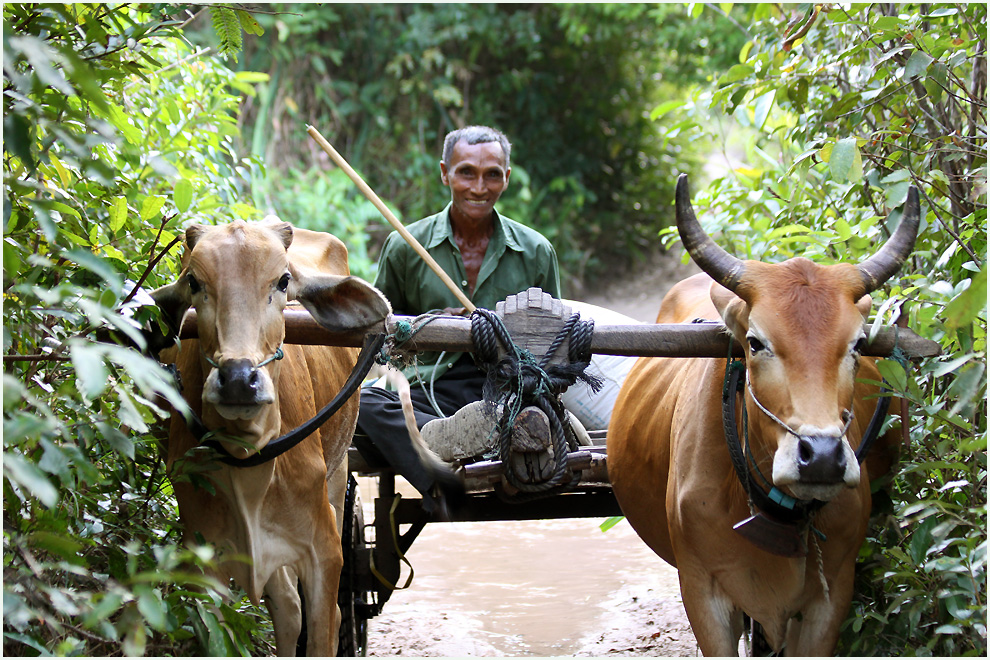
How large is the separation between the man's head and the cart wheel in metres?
1.44

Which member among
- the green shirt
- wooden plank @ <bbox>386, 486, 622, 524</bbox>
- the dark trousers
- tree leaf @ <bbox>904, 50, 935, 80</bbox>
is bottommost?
wooden plank @ <bbox>386, 486, 622, 524</bbox>

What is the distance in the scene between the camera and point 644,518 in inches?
142

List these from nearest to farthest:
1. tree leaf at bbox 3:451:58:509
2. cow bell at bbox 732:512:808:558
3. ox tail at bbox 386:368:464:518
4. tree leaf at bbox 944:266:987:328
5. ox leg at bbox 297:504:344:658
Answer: tree leaf at bbox 3:451:58:509 → tree leaf at bbox 944:266:987:328 → cow bell at bbox 732:512:808:558 → ox leg at bbox 297:504:344:658 → ox tail at bbox 386:368:464:518

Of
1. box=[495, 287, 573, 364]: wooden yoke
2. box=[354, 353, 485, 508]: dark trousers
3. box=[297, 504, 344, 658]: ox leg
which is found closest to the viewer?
box=[495, 287, 573, 364]: wooden yoke

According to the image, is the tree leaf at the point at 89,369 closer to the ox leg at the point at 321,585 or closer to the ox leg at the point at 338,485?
the ox leg at the point at 321,585

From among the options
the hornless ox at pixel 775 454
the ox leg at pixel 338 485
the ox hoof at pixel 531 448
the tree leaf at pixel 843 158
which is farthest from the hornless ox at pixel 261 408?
the tree leaf at pixel 843 158

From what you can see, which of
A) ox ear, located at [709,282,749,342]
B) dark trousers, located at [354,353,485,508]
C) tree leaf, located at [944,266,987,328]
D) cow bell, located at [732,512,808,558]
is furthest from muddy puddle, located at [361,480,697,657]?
tree leaf, located at [944,266,987,328]

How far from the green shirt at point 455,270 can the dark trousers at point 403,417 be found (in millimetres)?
213

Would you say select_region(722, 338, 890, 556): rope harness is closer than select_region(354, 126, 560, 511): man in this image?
Yes

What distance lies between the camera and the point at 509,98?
42.8ft

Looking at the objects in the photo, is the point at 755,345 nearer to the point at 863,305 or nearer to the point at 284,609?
the point at 863,305

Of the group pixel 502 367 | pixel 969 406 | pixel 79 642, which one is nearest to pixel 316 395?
pixel 502 367

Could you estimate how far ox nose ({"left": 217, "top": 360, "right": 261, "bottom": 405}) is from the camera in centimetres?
263

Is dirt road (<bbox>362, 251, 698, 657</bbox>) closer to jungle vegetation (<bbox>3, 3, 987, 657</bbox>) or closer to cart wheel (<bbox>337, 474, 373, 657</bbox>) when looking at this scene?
cart wheel (<bbox>337, 474, 373, 657</bbox>)
